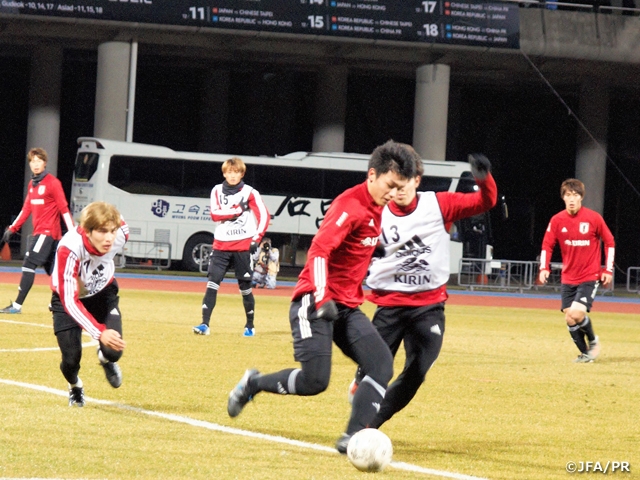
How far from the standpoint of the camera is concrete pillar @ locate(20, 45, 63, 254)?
1491 inches

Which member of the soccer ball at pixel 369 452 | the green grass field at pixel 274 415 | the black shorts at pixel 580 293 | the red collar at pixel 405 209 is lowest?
the green grass field at pixel 274 415

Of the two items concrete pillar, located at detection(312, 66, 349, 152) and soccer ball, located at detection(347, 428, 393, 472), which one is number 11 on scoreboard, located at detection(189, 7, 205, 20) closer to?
concrete pillar, located at detection(312, 66, 349, 152)

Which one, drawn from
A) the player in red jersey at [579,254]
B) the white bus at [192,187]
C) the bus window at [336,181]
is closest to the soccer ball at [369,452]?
the player in red jersey at [579,254]

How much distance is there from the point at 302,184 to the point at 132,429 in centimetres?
2838

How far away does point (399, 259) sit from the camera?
6820 mm

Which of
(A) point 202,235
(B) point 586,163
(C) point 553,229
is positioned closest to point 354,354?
(C) point 553,229

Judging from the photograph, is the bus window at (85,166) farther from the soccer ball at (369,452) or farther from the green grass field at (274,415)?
the soccer ball at (369,452)

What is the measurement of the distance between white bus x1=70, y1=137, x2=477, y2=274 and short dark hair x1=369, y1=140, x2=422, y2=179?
2729cm

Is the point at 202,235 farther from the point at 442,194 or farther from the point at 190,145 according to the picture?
the point at 442,194

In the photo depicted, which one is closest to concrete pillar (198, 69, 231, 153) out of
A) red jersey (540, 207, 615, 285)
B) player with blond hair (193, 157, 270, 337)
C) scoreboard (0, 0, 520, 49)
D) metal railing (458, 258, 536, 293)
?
scoreboard (0, 0, 520, 49)

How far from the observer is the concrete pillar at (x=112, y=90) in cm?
3475

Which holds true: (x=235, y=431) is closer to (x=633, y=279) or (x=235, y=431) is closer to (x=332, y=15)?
(x=332, y=15)

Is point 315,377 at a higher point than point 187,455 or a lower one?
higher

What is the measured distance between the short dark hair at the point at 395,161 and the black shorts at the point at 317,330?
83 centimetres
